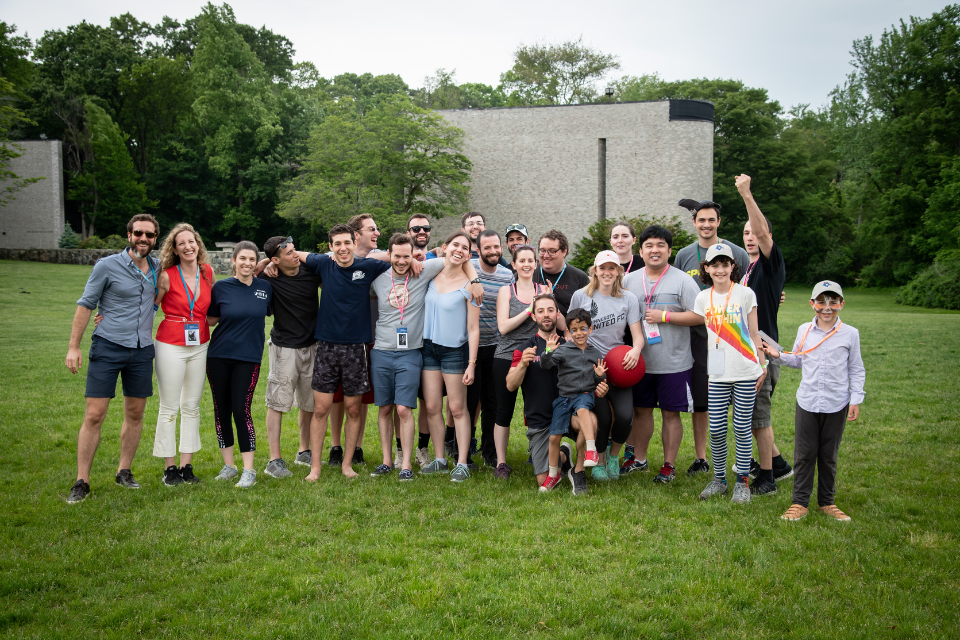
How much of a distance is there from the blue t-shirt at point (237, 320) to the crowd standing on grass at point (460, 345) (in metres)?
0.01

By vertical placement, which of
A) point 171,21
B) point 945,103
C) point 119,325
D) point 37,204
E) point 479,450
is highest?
point 171,21

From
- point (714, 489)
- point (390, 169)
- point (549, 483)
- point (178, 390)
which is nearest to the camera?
point (714, 489)

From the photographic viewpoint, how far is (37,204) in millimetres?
39938

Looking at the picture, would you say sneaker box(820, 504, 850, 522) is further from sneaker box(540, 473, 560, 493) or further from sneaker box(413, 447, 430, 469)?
sneaker box(413, 447, 430, 469)

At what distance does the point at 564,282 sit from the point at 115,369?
3.93 m

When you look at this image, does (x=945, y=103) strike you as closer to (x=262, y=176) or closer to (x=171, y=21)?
(x=262, y=176)

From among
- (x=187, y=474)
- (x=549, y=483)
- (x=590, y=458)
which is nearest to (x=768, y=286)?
(x=590, y=458)

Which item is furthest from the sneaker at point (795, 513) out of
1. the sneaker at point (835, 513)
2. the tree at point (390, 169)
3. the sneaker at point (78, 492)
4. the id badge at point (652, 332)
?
the tree at point (390, 169)

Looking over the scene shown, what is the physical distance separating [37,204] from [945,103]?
179ft

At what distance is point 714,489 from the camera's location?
557cm

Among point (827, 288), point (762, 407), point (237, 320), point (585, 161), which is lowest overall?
point (762, 407)

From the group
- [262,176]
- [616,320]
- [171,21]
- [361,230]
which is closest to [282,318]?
[361,230]

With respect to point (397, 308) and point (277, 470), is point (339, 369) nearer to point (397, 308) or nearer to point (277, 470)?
point (397, 308)

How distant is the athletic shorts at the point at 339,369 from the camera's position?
6.16 m
